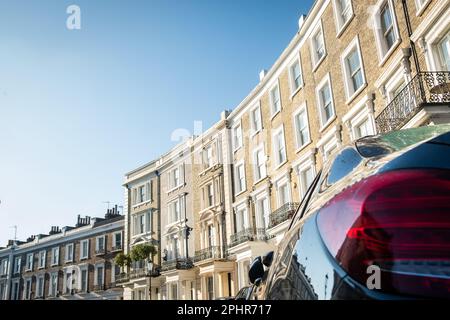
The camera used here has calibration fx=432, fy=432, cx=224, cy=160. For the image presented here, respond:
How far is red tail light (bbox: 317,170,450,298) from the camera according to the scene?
4.05 feet

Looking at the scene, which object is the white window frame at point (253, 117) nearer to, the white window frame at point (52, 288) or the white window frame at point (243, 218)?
the white window frame at point (243, 218)

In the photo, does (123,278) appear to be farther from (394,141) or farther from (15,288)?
(394,141)

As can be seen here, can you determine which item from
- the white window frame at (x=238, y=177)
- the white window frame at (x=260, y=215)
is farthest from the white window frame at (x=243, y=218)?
the white window frame at (x=260, y=215)

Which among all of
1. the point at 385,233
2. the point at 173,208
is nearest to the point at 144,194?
the point at 173,208

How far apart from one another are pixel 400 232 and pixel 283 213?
21.8 metres

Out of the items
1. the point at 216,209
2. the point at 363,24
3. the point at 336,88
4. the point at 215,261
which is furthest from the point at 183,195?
the point at 363,24

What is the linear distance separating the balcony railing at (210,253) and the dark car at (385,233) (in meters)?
29.3

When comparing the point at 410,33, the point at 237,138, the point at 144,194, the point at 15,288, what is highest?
the point at 237,138

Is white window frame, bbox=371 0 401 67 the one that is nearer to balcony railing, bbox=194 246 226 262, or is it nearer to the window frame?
the window frame

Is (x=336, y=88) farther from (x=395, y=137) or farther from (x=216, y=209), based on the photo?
(x=395, y=137)

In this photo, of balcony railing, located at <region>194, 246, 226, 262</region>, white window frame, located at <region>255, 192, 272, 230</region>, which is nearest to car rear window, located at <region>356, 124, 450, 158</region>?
white window frame, located at <region>255, 192, 272, 230</region>

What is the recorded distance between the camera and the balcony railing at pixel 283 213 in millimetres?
21766

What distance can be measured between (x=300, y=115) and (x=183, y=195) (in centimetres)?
1654

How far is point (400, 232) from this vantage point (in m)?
1.29
